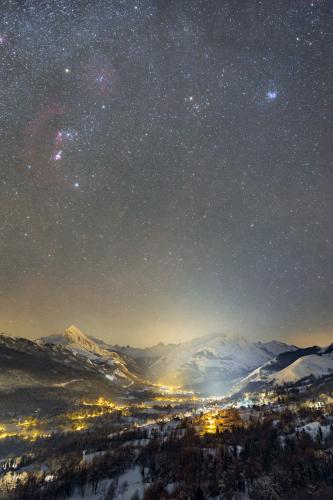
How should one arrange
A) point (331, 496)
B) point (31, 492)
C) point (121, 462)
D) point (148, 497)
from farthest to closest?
point (121, 462) < point (31, 492) < point (148, 497) < point (331, 496)

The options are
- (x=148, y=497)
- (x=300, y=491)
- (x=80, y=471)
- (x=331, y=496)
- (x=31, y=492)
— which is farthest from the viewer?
(x=80, y=471)

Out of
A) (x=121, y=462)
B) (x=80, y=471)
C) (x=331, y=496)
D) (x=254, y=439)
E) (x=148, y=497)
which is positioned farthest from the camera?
(x=254, y=439)

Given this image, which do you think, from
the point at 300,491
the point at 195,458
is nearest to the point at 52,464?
the point at 195,458

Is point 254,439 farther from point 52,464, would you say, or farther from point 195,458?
point 52,464

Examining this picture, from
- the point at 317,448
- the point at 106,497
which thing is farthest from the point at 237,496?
the point at 317,448

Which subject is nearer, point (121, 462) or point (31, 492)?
point (31, 492)

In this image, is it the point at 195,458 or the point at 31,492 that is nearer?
the point at 31,492

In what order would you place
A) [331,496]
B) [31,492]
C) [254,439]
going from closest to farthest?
[331,496], [31,492], [254,439]

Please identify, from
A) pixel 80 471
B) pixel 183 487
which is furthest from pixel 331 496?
pixel 80 471

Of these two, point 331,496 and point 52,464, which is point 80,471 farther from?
point 331,496
